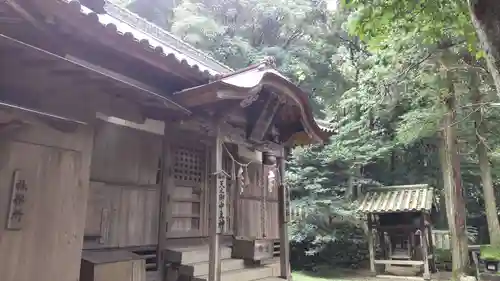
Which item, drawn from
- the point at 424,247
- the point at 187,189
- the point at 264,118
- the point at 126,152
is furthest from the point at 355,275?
the point at 126,152

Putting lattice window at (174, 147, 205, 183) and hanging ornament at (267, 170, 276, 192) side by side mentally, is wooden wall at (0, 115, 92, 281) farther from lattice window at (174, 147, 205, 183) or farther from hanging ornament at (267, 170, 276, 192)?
hanging ornament at (267, 170, 276, 192)

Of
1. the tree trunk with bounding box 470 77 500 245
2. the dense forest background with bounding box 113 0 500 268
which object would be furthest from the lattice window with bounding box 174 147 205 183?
the tree trunk with bounding box 470 77 500 245

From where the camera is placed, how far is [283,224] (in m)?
8.10

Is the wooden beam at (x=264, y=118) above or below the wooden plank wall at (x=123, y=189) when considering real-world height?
above

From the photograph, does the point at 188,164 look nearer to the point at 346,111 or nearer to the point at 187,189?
the point at 187,189

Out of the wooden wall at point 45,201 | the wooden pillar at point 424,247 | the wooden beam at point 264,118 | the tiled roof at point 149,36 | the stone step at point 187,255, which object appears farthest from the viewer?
the wooden pillar at point 424,247

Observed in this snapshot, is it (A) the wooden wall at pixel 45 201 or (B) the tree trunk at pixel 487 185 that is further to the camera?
(B) the tree trunk at pixel 487 185

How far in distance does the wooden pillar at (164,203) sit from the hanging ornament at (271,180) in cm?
246

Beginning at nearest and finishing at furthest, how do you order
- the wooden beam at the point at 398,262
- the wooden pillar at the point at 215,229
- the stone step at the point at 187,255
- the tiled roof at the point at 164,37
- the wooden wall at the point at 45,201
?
the wooden wall at the point at 45,201, the wooden pillar at the point at 215,229, the stone step at the point at 187,255, the tiled roof at the point at 164,37, the wooden beam at the point at 398,262

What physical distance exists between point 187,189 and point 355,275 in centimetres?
1176

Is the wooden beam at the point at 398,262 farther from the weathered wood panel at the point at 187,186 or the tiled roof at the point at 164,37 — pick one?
the weathered wood panel at the point at 187,186

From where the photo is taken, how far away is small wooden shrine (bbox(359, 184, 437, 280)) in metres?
14.5

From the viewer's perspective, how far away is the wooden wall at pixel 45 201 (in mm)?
3574

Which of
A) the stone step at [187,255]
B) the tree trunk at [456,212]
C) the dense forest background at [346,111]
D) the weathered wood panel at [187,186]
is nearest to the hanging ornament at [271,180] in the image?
the weathered wood panel at [187,186]
